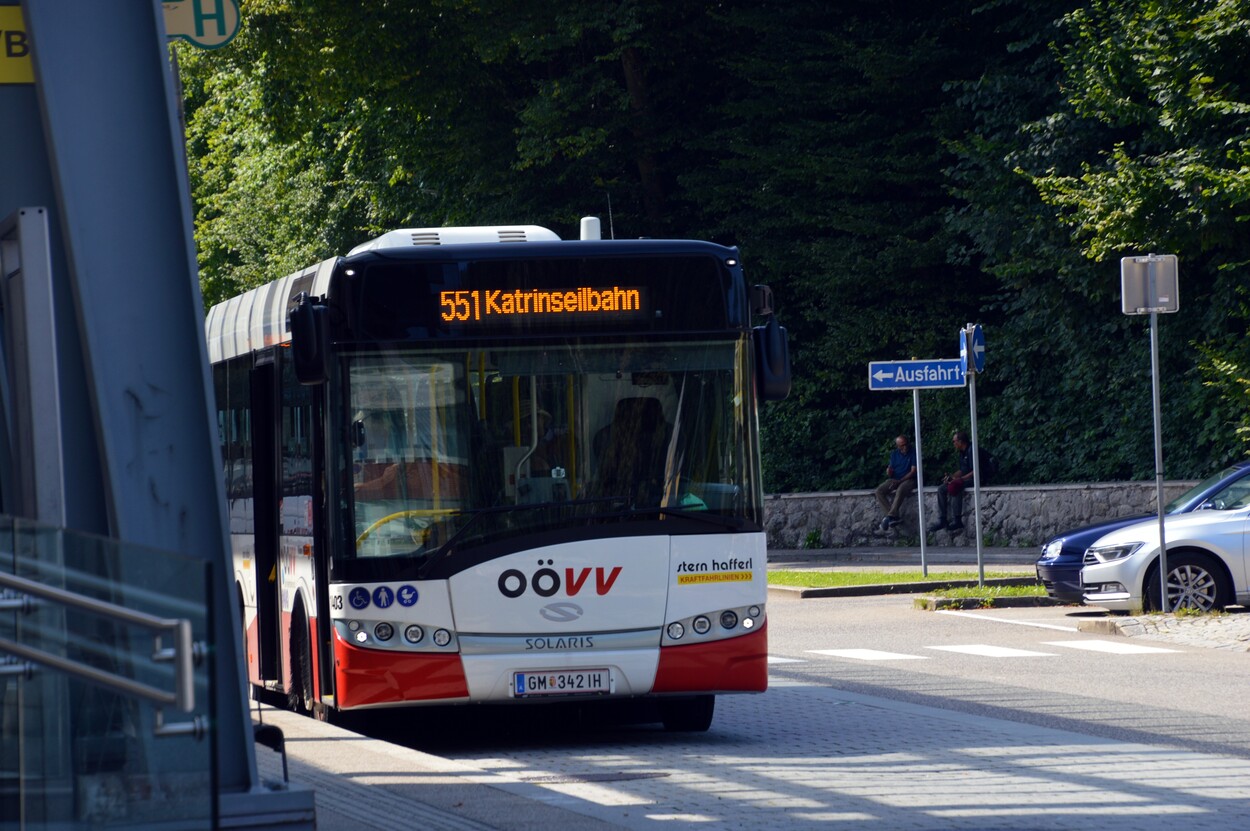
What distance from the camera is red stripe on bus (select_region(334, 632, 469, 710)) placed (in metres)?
10.7

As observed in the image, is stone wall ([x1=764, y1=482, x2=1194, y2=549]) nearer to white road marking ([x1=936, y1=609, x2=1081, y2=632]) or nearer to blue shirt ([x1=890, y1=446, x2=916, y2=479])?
blue shirt ([x1=890, y1=446, x2=916, y2=479])

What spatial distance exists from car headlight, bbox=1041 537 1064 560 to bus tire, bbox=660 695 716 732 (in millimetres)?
7970

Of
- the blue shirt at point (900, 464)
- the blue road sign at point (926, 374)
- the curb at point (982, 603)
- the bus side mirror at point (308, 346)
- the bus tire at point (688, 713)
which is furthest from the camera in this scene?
the blue shirt at point (900, 464)

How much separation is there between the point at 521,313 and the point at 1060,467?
2029 centimetres

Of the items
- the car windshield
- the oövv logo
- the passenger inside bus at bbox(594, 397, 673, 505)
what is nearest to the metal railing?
the oövv logo

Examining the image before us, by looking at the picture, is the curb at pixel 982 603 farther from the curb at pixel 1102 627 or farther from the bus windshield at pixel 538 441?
the bus windshield at pixel 538 441

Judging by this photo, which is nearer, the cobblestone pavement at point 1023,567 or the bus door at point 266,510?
the bus door at point 266,510

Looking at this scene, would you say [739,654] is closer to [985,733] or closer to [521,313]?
[985,733]

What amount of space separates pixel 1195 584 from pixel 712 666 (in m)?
8.39

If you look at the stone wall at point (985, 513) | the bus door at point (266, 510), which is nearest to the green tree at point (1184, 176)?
the stone wall at point (985, 513)

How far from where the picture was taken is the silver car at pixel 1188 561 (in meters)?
17.7

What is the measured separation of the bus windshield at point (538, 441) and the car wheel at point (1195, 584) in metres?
8.05

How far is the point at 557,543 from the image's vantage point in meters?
10.8

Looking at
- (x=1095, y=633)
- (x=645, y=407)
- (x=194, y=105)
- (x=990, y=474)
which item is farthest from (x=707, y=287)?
(x=194, y=105)
